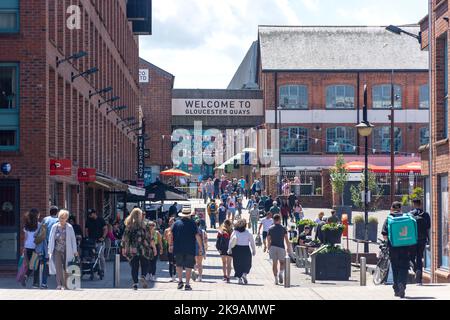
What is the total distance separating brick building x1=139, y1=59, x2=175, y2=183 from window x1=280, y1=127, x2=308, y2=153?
10061mm

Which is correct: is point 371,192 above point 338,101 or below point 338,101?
below

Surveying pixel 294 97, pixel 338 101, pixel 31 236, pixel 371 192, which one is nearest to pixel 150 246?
pixel 31 236

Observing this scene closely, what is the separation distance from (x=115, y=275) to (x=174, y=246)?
2260 millimetres

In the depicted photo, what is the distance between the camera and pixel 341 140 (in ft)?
256

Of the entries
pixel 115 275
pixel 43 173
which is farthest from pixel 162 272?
pixel 115 275

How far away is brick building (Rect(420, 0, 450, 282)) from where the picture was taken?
25.9 meters

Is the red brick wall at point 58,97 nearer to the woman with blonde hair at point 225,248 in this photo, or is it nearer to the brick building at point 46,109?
the brick building at point 46,109

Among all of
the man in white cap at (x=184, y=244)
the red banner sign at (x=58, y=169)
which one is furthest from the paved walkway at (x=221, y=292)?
the red banner sign at (x=58, y=169)

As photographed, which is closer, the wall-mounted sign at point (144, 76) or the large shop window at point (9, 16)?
the large shop window at point (9, 16)

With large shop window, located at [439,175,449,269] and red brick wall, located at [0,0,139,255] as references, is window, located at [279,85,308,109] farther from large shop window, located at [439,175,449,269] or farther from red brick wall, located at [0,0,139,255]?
large shop window, located at [439,175,449,269]

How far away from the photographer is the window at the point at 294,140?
77062 millimetres

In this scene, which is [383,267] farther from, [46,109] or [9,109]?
[9,109]

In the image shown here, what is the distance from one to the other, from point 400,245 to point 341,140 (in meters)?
59.7

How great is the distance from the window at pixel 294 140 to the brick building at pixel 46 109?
33281mm
